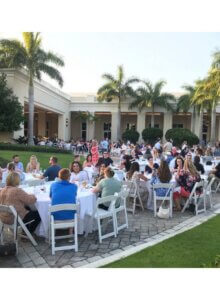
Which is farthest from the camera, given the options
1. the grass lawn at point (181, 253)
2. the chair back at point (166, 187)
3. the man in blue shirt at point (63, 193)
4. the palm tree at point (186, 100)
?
the palm tree at point (186, 100)

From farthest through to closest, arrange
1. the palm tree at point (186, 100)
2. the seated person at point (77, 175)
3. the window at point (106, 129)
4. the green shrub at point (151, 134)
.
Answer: the window at point (106, 129) → the palm tree at point (186, 100) → the green shrub at point (151, 134) → the seated person at point (77, 175)

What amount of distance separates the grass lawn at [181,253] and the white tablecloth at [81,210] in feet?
4.18

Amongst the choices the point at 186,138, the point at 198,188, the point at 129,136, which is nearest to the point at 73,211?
the point at 198,188

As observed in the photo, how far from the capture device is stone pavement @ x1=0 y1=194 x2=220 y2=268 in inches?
179

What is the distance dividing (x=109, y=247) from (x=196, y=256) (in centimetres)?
137

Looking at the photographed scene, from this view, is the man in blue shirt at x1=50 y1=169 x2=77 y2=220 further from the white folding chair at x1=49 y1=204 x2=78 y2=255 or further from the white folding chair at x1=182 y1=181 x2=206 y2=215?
the white folding chair at x1=182 y1=181 x2=206 y2=215

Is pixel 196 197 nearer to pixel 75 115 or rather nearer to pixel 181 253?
pixel 181 253

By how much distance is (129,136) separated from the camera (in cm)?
3294

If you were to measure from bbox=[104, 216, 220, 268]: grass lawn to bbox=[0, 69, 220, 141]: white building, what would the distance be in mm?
19182

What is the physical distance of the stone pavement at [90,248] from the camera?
14.9 feet

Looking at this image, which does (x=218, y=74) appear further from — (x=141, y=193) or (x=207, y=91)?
(x=141, y=193)

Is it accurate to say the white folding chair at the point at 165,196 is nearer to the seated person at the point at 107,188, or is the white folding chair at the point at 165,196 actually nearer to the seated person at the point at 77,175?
the seated person at the point at 107,188

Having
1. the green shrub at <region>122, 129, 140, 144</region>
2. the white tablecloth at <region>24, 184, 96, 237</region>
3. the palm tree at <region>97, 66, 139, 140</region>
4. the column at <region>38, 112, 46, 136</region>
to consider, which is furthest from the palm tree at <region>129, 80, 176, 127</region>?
the white tablecloth at <region>24, 184, 96, 237</region>

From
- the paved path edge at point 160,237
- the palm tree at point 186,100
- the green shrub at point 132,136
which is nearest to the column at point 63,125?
the green shrub at point 132,136
